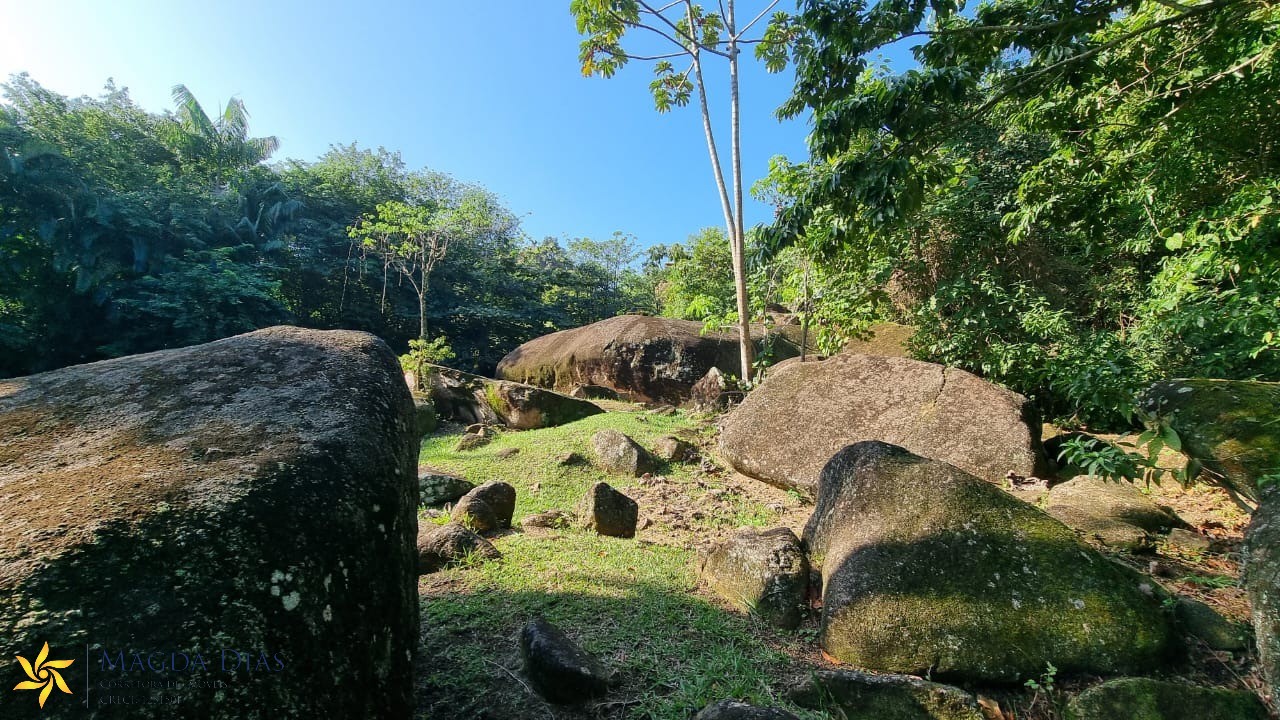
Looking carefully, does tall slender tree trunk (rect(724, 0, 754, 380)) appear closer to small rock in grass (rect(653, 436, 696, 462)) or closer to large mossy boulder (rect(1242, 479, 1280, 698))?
small rock in grass (rect(653, 436, 696, 462))

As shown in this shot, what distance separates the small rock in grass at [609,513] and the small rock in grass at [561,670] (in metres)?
2.35

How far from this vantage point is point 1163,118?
14.4ft

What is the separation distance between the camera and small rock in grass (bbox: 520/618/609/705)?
7.47ft

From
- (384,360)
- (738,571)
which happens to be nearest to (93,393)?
(384,360)

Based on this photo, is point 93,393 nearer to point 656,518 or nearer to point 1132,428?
point 656,518

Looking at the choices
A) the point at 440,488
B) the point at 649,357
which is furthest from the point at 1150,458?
the point at 649,357

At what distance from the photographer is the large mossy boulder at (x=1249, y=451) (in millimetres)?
2102

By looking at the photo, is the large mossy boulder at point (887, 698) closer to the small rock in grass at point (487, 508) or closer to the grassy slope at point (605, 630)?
the grassy slope at point (605, 630)

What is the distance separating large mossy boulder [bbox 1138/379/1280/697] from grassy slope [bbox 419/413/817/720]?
1.89 m

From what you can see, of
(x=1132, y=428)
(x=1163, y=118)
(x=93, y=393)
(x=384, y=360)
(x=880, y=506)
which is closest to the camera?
(x=93, y=393)

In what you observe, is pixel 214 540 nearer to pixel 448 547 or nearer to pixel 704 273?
pixel 448 547

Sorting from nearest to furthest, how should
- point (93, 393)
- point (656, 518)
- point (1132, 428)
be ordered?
point (93, 393) < point (656, 518) < point (1132, 428)

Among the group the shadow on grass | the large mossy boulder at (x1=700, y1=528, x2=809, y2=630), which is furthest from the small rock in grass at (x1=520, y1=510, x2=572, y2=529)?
the large mossy boulder at (x1=700, y1=528, x2=809, y2=630)

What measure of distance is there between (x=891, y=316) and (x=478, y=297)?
1854cm
